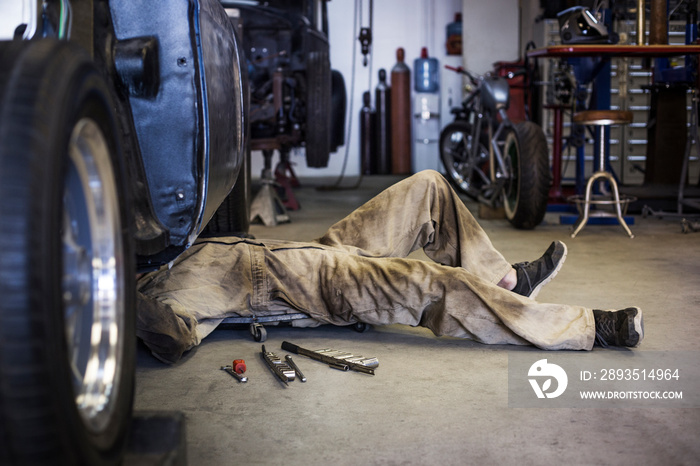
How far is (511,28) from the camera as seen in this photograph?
8.35 metres

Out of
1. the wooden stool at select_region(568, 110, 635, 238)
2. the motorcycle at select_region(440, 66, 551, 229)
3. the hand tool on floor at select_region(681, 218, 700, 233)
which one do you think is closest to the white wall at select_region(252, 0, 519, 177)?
the motorcycle at select_region(440, 66, 551, 229)

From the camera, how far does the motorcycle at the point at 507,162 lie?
4035 millimetres

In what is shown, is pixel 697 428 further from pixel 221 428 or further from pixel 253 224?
pixel 253 224

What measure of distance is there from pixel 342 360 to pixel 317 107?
3626 millimetres

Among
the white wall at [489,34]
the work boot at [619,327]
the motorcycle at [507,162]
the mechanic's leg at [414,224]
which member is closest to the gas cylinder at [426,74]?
the white wall at [489,34]

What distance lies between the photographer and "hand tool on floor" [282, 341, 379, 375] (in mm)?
1684

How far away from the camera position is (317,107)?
511cm

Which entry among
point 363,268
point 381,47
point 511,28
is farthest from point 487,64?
point 363,268

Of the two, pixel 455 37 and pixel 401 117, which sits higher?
pixel 455 37

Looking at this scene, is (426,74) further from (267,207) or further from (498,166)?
(267,207)

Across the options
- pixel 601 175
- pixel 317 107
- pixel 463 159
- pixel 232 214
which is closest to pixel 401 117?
pixel 463 159

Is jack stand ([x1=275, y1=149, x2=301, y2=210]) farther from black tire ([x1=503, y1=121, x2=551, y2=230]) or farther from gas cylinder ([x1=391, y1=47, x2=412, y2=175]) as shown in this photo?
gas cylinder ([x1=391, y1=47, x2=412, y2=175])

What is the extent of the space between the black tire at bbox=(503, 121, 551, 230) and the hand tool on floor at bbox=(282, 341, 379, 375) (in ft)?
8.38

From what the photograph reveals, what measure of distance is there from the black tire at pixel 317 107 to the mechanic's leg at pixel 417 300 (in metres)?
3.27
